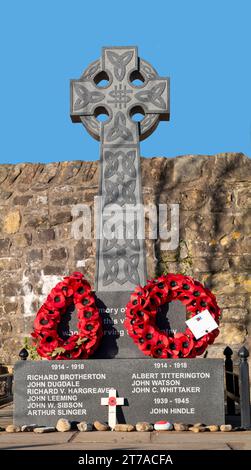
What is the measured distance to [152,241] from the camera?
12148 mm

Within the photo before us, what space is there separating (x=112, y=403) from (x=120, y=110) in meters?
3.54

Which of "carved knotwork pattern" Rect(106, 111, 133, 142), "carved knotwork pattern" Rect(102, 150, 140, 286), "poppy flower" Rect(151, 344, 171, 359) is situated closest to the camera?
"poppy flower" Rect(151, 344, 171, 359)

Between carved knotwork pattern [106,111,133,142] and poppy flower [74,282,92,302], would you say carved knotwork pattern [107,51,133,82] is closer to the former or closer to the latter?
carved knotwork pattern [106,111,133,142]

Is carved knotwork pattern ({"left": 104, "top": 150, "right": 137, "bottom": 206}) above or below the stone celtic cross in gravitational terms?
below

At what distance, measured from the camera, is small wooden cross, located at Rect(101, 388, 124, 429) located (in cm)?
729

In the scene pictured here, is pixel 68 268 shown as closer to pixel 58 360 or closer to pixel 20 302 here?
pixel 20 302

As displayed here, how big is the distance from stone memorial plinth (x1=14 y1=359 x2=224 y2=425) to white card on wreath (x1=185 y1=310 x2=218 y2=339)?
39 cm

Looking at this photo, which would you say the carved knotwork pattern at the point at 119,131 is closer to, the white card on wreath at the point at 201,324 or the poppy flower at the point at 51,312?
the poppy flower at the point at 51,312

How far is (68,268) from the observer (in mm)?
12234

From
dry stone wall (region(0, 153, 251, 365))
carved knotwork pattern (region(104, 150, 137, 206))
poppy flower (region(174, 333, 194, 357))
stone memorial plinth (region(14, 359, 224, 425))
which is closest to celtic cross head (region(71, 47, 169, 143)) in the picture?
carved knotwork pattern (region(104, 150, 137, 206))

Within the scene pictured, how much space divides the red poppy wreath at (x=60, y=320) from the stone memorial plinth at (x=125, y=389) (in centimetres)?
27

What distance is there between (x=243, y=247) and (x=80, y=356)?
4843 millimetres

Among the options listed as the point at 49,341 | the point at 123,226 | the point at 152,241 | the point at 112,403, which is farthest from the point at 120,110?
the point at 112,403
